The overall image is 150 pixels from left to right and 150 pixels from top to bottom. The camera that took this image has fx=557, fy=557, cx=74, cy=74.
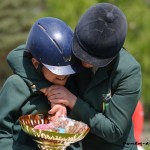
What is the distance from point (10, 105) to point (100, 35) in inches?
28.6

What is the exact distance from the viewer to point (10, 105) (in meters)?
3.46

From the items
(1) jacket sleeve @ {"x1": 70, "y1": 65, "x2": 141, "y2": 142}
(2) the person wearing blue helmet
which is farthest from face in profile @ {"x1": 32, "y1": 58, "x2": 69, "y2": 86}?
(1) jacket sleeve @ {"x1": 70, "y1": 65, "x2": 141, "y2": 142}

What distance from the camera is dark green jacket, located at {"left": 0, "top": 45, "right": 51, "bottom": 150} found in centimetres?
348

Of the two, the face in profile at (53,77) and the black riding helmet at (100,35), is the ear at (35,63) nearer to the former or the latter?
the face in profile at (53,77)

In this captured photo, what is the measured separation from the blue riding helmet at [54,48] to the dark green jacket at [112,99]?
20 centimetres

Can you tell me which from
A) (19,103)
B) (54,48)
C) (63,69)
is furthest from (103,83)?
(19,103)

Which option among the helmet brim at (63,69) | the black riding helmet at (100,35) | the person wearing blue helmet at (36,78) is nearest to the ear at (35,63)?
the person wearing blue helmet at (36,78)

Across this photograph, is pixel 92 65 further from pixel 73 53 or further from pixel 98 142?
pixel 98 142

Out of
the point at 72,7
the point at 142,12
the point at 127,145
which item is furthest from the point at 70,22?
the point at 127,145

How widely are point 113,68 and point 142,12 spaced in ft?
61.6

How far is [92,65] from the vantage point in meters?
3.35

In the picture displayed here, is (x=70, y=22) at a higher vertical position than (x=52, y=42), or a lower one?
lower

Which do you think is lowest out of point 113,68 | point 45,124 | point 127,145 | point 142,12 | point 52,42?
point 142,12

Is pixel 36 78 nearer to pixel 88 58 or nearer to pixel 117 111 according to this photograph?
pixel 88 58
